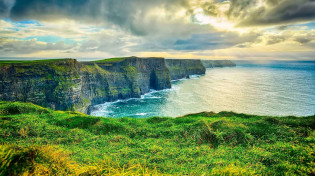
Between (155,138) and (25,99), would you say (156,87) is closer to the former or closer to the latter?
(25,99)

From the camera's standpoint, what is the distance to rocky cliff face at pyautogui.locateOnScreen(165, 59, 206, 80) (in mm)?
156812

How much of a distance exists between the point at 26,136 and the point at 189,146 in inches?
531

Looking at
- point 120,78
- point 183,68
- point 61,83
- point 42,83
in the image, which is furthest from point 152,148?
point 183,68

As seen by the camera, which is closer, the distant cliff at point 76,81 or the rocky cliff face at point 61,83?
the rocky cliff face at point 61,83

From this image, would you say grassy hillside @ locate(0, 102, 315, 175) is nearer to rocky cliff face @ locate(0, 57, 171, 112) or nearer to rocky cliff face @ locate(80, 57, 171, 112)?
rocky cliff face @ locate(0, 57, 171, 112)

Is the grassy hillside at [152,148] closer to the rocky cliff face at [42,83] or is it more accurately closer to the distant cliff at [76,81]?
the rocky cliff face at [42,83]

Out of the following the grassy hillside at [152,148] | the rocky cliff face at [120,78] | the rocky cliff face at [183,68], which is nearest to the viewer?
the grassy hillside at [152,148]

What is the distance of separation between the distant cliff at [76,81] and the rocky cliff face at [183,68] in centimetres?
4917

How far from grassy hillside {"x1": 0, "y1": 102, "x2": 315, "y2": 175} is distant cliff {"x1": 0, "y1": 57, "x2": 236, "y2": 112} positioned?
31273 millimetres

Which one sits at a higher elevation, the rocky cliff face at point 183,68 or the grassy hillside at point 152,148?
the rocky cliff face at point 183,68

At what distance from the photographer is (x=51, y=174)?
17.2 feet

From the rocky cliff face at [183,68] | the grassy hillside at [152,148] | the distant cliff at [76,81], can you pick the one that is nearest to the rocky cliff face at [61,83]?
the distant cliff at [76,81]

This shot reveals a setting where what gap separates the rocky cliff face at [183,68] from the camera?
514ft

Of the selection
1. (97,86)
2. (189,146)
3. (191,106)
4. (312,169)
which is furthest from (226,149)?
(97,86)
